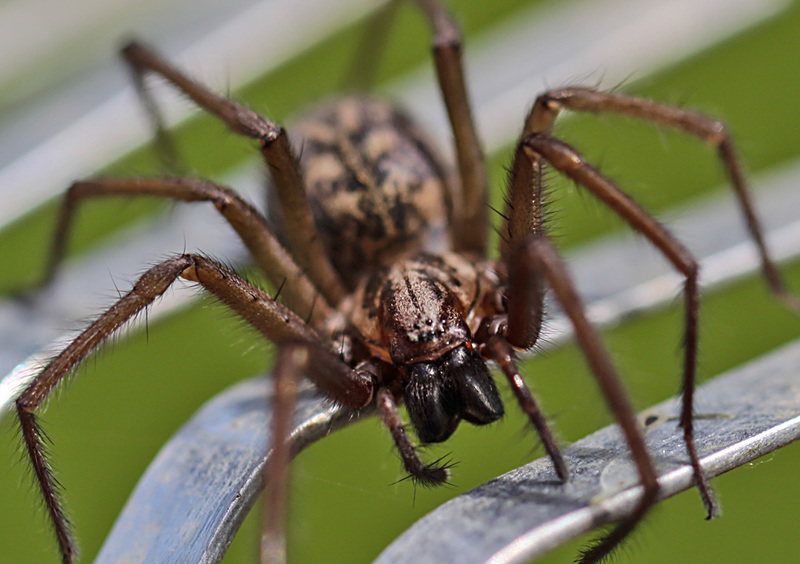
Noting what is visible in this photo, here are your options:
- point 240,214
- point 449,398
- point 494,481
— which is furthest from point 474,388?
point 240,214

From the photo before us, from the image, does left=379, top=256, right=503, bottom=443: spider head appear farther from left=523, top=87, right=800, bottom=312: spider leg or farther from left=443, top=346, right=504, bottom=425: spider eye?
left=523, top=87, right=800, bottom=312: spider leg

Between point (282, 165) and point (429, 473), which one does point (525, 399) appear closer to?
point (429, 473)

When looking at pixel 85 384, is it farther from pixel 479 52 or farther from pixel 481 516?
pixel 479 52

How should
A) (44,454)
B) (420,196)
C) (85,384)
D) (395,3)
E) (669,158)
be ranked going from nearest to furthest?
1. (44,454)
2. (85,384)
3. (420,196)
4. (395,3)
5. (669,158)

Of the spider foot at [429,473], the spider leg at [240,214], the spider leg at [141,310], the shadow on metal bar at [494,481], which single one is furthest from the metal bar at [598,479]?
the spider leg at [240,214]

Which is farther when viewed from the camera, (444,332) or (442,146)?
(442,146)

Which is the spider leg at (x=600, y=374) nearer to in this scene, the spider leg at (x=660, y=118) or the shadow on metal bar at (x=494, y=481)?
the shadow on metal bar at (x=494, y=481)

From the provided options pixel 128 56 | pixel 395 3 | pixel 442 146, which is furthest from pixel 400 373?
pixel 395 3
